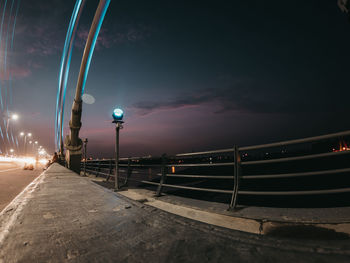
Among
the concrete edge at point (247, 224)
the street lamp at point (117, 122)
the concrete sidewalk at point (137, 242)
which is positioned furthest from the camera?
the street lamp at point (117, 122)

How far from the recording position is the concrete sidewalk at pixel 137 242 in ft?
4.52

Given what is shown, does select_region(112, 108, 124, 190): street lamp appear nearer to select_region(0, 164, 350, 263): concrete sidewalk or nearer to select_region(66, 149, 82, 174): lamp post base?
select_region(0, 164, 350, 263): concrete sidewalk

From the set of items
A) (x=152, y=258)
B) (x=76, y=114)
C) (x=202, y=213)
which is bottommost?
(x=202, y=213)

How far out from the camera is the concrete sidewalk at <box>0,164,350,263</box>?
4.52ft

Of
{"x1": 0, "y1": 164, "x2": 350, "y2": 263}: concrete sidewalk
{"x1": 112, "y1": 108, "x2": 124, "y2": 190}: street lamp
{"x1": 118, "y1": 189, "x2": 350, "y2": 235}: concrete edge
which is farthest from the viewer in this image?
{"x1": 112, "y1": 108, "x2": 124, "y2": 190}: street lamp

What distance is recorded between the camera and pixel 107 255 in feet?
4.60

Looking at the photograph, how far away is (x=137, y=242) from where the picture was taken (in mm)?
1621

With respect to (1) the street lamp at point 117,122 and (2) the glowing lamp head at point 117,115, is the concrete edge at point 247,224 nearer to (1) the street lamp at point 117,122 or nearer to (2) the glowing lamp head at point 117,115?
(1) the street lamp at point 117,122

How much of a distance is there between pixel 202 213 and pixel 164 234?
120 cm

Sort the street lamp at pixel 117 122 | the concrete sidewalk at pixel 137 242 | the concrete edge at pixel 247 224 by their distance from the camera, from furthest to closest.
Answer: the street lamp at pixel 117 122
the concrete edge at pixel 247 224
the concrete sidewalk at pixel 137 242

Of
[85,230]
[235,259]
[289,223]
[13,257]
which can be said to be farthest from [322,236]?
[13,257]

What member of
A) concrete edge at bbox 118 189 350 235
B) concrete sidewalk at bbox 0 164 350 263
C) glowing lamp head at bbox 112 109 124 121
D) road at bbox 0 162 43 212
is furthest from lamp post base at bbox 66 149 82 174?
concrete edge at bbox 118 189 350 235

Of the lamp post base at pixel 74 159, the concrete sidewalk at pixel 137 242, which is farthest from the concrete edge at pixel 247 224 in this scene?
the lamp post base at pixel 74 159

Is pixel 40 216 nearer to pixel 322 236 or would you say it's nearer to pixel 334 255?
pixel 334 255
